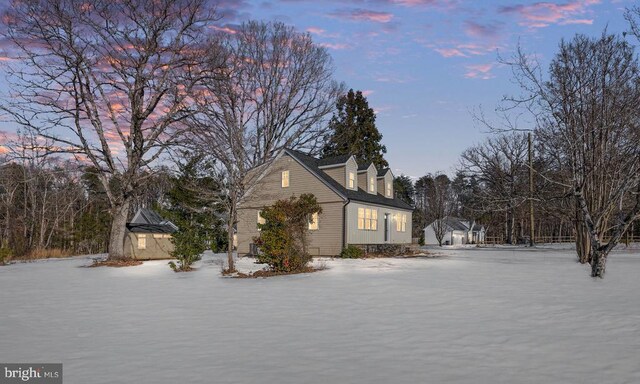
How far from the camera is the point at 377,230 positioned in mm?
35188

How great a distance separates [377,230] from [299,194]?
7.08 meters

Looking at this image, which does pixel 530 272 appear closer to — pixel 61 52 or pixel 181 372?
pixel 181 372

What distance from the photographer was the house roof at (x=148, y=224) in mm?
35344

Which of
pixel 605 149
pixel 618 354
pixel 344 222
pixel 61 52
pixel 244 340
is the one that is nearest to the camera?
pixel 618 354

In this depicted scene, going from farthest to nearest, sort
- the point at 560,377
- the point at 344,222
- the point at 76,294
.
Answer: the point at 344,222 < the point at 76,294 < the point at 560,377

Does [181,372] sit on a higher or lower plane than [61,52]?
lower

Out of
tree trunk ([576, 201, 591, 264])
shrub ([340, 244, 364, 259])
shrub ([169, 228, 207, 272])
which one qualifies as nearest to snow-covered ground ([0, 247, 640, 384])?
shrub ([169, 228, 207, 272])

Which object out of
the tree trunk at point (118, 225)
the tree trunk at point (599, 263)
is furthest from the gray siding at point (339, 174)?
the tree trunk at point (599, 263)

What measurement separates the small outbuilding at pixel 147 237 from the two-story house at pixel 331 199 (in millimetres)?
6357

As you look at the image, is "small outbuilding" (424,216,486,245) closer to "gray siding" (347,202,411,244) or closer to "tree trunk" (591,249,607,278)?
"gray siding" (347,202,411,244)

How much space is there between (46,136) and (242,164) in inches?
579

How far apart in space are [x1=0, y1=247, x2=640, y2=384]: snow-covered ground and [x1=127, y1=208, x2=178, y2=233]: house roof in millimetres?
20725

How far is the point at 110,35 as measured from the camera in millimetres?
27656

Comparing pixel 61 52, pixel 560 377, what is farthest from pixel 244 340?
pixel 61 52
